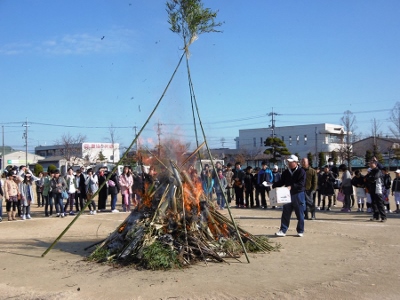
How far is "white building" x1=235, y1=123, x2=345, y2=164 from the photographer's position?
6850 cm

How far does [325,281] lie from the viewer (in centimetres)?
692

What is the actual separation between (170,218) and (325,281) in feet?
10.3

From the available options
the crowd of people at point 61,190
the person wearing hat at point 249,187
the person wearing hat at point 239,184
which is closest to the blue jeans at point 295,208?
the crowd of people at point 61,190

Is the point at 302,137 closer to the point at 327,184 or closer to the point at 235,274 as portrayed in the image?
the point at 327,184

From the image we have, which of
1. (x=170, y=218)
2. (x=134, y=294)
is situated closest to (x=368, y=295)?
(x=134, y=294)

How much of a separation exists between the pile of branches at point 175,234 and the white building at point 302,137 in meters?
57.8

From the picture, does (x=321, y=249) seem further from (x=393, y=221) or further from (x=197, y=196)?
(x=393, y=221)

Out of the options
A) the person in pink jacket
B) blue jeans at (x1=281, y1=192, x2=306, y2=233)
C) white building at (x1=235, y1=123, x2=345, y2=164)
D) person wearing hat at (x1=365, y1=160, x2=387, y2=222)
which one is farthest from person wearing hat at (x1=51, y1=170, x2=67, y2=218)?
white building at (x1=235, y1=123, x2=345, y2=164)

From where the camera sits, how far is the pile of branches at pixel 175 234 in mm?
8031

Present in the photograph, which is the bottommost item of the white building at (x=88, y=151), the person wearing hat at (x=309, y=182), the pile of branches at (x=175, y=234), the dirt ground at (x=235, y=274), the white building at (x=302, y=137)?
the dirt ground at (x=235, y=274)

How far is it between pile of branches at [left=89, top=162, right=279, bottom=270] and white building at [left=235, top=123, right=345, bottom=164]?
5784 centimetres

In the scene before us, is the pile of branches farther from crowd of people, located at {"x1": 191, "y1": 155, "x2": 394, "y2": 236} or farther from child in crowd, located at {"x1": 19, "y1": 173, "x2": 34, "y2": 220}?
child in crowd, located at {"x1": 19, "y1": 173, "x2": 34, "y2": 220}

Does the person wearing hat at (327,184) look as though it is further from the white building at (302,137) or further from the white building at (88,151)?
the white building at (302,137)

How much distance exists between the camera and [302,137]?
72750 mm
